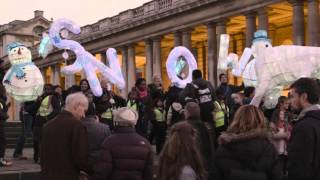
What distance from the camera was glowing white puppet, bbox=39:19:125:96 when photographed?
39.6ft

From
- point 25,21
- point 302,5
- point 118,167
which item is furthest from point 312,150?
point 25,21

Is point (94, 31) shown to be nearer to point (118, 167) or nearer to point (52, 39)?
point (52, 39)

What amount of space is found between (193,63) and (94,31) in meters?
35.5

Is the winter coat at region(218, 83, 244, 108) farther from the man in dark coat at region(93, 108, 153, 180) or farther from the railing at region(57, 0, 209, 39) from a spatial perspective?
the railing at region(57, 0, 209, 39)

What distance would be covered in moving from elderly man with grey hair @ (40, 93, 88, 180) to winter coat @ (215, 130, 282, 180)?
1.65 metres

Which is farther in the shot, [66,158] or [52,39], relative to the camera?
[52,39]

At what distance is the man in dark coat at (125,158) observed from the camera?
6234 millimetres

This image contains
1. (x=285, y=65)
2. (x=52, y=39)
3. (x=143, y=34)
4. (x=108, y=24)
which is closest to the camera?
(x=285, y=65)

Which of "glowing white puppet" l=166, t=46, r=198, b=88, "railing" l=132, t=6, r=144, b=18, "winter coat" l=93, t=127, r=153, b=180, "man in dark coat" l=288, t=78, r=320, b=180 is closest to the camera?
"man in dark coat" l=288, t=78, r=320, b=180

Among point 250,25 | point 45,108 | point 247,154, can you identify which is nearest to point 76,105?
point 247,154

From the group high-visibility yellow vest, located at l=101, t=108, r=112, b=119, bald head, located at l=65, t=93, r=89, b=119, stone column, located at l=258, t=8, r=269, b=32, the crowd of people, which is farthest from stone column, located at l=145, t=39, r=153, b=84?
bald head, located at l=65, t=93, r=89, b=119

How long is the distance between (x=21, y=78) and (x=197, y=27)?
25.1 meters

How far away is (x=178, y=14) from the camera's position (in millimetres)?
37031

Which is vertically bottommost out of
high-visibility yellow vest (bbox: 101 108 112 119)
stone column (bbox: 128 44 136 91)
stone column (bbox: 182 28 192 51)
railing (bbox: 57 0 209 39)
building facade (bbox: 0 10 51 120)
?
high-visibility yellow vest (bbox: 101 108 112 119)
